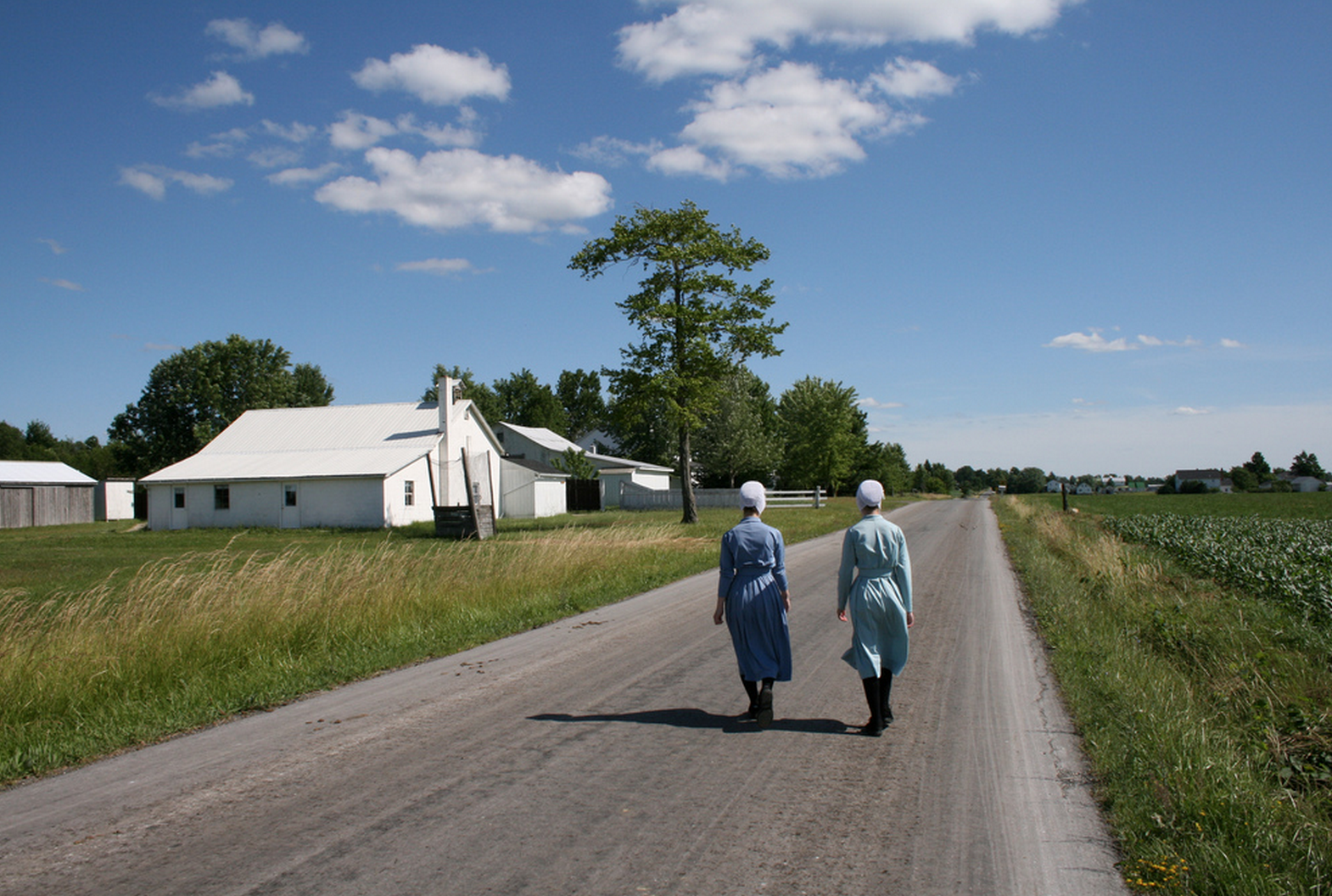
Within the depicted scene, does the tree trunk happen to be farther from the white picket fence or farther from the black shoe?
the black shoe

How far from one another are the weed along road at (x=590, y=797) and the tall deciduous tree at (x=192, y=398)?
7061 cm

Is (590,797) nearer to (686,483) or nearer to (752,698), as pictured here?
(752,698)

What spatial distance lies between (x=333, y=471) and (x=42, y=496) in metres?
26.5

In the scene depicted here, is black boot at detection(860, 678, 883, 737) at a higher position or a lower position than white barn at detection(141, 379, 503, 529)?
lower

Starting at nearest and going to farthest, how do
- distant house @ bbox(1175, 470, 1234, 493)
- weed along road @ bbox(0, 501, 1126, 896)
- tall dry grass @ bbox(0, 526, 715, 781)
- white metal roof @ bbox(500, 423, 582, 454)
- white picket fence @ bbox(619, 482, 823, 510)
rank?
weed along road @ bbox(0, 501, 1126, 896) < tall dry grass @ bbox(0, 526, 715, 781) < white picket fence @ bbox(619, 482, 823, 510) < white metal roof @ bbox(500, 423, 582, 454) < distant house @ bbox(1175, 470, 1234, 493)

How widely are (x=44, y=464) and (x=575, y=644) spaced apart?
57.8 metres

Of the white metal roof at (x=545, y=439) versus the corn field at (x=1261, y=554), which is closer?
the corn field at (x=1261, y=554)

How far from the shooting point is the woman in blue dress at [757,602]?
6.11 metres

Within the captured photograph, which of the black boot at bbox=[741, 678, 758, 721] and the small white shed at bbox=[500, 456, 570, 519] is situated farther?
the small white shed at bbox=[500, 456, 570, 519]

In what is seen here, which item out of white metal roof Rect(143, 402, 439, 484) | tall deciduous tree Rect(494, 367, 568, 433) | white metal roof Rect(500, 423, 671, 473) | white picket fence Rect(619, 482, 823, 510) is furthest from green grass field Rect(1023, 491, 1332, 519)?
tall deciduous tree Rect(494, 367, 568, 433)

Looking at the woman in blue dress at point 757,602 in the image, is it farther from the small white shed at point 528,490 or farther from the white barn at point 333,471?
the small white shed at point 528,490

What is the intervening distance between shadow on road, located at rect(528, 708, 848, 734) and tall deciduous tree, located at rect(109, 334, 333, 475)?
7135 cm

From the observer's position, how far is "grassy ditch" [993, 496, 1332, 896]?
3762mm

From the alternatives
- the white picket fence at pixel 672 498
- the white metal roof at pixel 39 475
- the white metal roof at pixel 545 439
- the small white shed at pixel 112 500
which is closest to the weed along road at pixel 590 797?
the white picket fence at pixel 672 498
